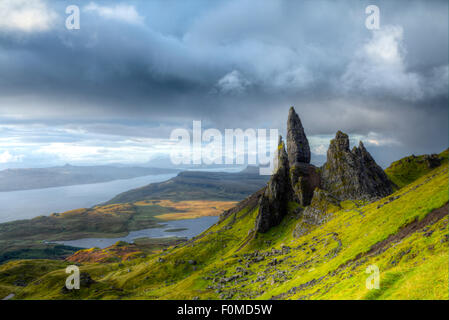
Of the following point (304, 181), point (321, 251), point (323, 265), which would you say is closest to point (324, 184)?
point (304, 181)

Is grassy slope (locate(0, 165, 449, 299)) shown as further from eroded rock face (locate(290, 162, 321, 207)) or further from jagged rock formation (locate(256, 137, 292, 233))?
eroded rock face (locate(290, 162, 321, 207))

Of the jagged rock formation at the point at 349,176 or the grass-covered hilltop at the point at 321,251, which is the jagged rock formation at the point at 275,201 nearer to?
the grass-covered hilltop at the point at 321,251

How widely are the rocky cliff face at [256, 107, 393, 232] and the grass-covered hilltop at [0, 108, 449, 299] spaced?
694 millimetres

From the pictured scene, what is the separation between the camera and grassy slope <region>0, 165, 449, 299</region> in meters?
34.3

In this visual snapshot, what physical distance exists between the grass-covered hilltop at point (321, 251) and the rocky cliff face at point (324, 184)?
0.69 meters

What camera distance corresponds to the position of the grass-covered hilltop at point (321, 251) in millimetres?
42888

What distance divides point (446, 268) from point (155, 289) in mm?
133093

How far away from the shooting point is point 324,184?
6713 inches

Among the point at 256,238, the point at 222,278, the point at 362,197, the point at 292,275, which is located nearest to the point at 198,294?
the point at 222,278

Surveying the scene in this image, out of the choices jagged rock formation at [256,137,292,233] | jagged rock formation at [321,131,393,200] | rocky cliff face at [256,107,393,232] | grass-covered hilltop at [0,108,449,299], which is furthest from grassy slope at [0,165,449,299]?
jagged rock formation at [321,131,393,200]

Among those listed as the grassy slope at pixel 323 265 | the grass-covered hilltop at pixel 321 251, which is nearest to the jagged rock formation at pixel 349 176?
the grass-covered hilltop at pixel 321 251

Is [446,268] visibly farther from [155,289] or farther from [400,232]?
[155,289]

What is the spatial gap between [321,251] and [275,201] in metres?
86.7

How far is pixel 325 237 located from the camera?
101500 millimetres
